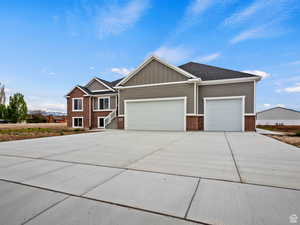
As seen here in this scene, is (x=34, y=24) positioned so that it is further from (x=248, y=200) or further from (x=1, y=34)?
(x=248, y=200)

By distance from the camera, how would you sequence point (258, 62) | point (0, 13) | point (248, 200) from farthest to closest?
point (258, 62) < point (0, 13) < point (248, 200)

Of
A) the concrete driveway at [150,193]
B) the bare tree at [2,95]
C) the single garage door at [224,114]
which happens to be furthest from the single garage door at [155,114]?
the bare tree at [2,95]

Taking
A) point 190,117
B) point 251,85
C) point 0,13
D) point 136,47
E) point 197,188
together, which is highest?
point 136,47

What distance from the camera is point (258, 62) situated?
44.2 feet

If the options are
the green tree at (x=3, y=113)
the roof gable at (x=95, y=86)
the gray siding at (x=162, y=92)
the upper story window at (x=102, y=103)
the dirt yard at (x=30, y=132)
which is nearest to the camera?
the dirt yard at (x=30, y=132)

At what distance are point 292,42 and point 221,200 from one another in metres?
13.5

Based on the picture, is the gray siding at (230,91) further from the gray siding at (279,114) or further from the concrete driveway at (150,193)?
the gray siding at (279,114)

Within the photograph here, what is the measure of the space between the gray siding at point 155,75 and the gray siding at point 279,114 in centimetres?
3175

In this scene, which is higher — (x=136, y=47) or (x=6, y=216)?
(x=136, y=47)

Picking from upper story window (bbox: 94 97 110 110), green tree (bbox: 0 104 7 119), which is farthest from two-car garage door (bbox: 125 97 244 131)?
green tree (bbox: 0 104 7 119)

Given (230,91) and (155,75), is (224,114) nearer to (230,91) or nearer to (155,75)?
(230,91)

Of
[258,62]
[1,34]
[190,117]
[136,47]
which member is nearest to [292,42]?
[258,62]

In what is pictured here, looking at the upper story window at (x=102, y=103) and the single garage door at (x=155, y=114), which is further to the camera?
the upper story window at (x=102, y=103)

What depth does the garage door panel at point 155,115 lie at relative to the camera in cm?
1112
